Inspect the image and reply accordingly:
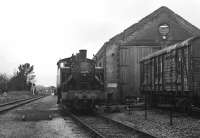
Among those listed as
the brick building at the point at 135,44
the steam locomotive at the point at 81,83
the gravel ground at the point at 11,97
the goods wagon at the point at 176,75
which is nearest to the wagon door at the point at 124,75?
the brick building at the point at 135,44

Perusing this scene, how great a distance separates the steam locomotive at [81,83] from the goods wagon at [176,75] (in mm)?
3214

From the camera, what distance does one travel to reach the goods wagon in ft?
51.7

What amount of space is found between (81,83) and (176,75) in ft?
17.9

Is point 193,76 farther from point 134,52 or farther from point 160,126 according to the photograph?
point 134,52

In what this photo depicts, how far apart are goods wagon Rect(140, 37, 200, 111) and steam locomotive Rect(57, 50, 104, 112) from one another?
10.5ft

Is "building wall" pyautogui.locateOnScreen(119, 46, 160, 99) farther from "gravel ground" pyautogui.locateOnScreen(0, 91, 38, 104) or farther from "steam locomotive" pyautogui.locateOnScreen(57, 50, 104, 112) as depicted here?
"gravel ground" pyautogui.locateOnScreen(0, 91, 38, 104)

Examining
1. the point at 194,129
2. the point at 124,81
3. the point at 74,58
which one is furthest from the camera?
the point at 124,81

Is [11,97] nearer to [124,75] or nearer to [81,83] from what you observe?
[124,75]

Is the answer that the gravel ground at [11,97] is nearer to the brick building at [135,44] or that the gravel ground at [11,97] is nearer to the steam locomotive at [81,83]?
the brick building at [135,44]

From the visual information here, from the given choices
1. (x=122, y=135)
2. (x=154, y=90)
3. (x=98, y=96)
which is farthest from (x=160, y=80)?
(x=122, y=135)

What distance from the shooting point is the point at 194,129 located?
39.9 feet

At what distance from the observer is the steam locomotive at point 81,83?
18.9m

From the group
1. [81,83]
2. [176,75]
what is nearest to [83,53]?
[81,83]

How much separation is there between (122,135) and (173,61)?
7.60m
